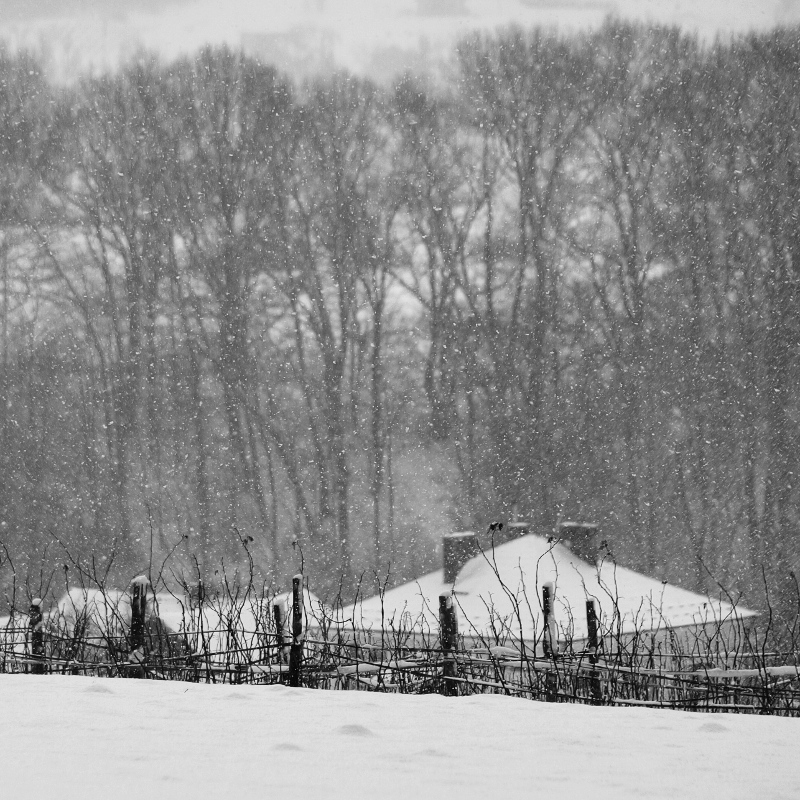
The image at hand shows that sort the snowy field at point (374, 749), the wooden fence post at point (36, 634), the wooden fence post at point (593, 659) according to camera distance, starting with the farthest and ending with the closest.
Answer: the wooden fence post at point (36, 634)
the wooden fence post at point (593, 659)
the snowy field at point (374, 749)

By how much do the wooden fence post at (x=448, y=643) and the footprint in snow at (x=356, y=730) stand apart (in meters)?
3.38

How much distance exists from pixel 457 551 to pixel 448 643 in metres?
9.16

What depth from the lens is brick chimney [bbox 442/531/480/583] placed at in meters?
17.7

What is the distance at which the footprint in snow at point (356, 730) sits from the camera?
16.3ft

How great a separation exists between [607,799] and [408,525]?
1059 inches

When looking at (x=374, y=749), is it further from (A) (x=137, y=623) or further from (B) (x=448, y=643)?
(A) (x=137, y=623)

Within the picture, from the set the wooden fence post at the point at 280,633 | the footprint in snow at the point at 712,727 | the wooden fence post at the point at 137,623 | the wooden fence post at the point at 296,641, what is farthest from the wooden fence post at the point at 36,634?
the footprint in snow at the point at 712,727

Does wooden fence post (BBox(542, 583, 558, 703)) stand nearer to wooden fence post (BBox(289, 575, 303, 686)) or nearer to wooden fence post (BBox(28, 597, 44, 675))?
wooden fence post (BBox(289, 575, 303, 686))

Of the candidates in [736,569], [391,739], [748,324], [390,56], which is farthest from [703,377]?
[391,739]

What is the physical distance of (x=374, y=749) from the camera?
457 centimetres

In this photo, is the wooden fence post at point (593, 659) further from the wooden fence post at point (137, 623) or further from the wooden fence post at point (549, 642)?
the wooden fence post at point (137, 623)

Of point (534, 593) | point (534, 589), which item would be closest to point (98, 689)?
point (534, 589)

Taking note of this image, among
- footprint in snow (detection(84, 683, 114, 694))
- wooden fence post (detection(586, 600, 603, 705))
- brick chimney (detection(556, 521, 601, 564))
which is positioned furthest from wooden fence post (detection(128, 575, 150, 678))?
brick chimney (detection(556, 521, 601, 564))

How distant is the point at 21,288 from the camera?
28.9 metres
